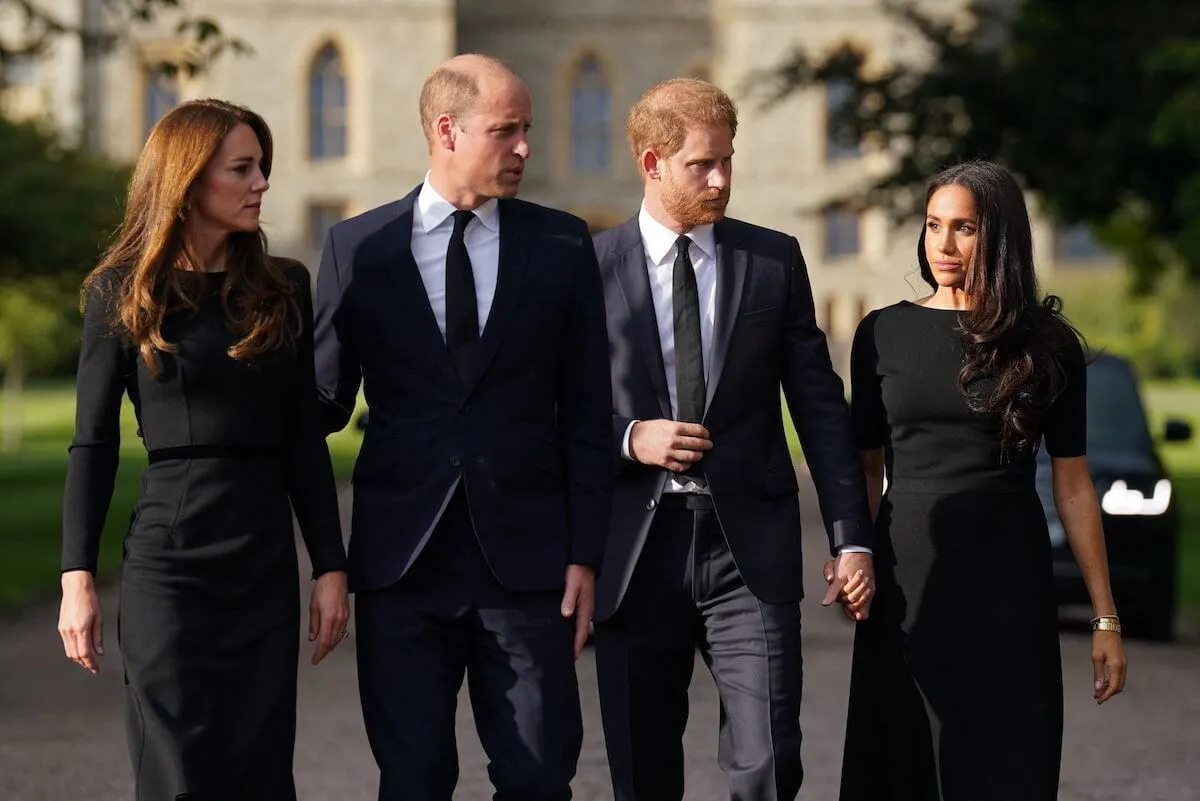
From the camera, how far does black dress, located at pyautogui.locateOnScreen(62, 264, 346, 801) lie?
16.5 feet

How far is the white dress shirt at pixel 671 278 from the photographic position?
589 cm

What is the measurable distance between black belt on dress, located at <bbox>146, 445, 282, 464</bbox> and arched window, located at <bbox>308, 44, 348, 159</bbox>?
186ft

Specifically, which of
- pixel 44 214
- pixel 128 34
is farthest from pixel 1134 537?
pixel 44 214

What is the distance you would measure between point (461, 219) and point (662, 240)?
65 centimetres

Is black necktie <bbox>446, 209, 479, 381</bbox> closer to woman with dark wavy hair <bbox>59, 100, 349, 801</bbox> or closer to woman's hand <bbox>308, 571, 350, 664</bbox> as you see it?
woman with dark wavy hair <bbox>59, 100, 349, 801</bbox>

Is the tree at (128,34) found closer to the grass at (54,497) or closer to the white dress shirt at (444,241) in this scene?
the grass at (54,497)

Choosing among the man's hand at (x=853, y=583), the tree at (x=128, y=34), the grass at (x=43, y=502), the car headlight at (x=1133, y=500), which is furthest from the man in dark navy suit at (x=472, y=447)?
the tree at (x=128, y=34)

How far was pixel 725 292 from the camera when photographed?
5.89 metres

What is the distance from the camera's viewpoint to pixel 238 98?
62.1m

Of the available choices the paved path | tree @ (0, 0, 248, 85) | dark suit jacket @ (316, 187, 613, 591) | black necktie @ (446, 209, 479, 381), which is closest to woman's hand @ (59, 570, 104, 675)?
dark suit jacket @ (316, 187, 613, 591)

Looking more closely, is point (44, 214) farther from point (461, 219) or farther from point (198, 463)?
point (198, 463)

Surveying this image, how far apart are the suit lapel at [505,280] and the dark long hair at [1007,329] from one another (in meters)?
1.07

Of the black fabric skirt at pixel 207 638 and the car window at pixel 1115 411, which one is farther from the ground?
the black fabric skirt at pixel 207 638

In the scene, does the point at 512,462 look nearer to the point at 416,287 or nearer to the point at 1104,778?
the point at 416,287
